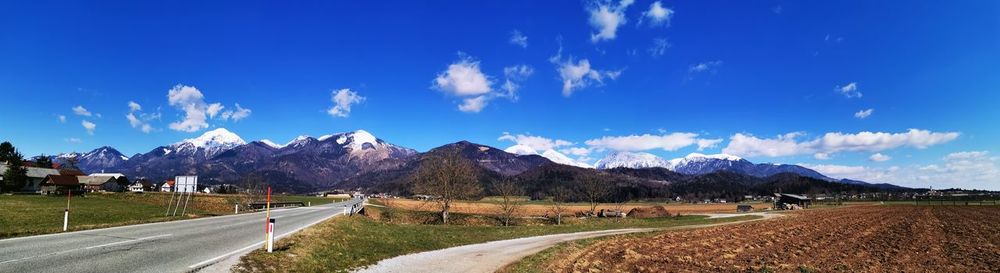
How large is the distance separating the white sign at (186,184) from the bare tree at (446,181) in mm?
22594

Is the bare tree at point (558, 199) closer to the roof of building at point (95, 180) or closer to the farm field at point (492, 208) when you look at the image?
the farm field at point (492, 208)

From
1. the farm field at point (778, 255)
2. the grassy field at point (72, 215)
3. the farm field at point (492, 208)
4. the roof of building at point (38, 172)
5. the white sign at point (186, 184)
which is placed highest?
the roof of building at point (38, 172)

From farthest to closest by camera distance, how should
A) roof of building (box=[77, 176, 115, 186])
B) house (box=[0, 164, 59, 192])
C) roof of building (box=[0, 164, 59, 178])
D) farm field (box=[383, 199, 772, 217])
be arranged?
roof of building (box=[77, 176, 115, 186]), roof of building (box=[0, 164, 59, 178]), house (box=[0, 164, 59, 192]), farm field (box=[383, 199, 772, 217])

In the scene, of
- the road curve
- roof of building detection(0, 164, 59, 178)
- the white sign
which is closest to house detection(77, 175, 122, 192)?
roof of building detection(0, 164, 59, 178)

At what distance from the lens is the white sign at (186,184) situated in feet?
115

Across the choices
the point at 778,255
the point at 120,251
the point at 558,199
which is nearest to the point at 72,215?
the point at 120,251

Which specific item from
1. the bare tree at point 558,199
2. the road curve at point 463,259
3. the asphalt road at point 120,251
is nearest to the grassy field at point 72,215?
the asphalt road at point 120,251

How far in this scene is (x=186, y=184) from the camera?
116 ft

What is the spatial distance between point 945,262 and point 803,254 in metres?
4.96

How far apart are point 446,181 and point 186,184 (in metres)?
24.0

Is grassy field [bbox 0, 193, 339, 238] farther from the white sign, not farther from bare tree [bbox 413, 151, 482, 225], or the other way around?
bare tree [bbox 413, 151, 482, 225]

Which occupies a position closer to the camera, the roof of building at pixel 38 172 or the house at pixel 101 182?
the roof of building at pixel 38 172

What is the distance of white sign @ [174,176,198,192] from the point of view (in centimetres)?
3506

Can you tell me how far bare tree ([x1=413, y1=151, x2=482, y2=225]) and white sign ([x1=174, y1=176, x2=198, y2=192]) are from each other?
2259cm
